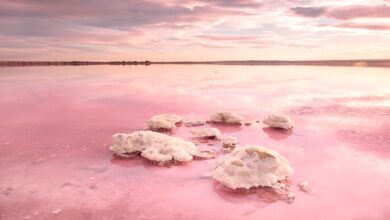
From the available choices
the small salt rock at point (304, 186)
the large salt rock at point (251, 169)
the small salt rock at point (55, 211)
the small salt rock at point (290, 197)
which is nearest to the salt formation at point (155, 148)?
the large salt rock at point (251, 169)

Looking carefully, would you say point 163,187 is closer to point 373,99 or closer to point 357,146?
point 357,146

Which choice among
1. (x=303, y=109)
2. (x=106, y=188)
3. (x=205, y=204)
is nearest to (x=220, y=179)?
(x=205, y=204)

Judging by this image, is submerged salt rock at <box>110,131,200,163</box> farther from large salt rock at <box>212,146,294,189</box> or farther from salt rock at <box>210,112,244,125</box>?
salt rock at <box>210,112,244,125</box>

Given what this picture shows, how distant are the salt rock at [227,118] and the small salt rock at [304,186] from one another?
178 inches

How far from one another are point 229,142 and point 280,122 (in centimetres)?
246

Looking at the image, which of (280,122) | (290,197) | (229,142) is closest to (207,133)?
(229,142)

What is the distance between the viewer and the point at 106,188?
590 cm

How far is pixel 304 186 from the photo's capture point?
605 cm

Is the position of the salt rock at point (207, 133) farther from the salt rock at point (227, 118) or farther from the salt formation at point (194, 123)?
the salt rock at point (227, 118)

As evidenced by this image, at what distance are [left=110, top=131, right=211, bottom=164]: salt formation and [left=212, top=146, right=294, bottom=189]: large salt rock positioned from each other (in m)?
0.91

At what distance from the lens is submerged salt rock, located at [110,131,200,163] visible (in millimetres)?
7207

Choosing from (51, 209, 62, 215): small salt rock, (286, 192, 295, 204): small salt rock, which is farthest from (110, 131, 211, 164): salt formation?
(51, 209, 62, 215): small salt rock

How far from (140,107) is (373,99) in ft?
33.7

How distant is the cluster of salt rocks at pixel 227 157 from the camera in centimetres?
611
